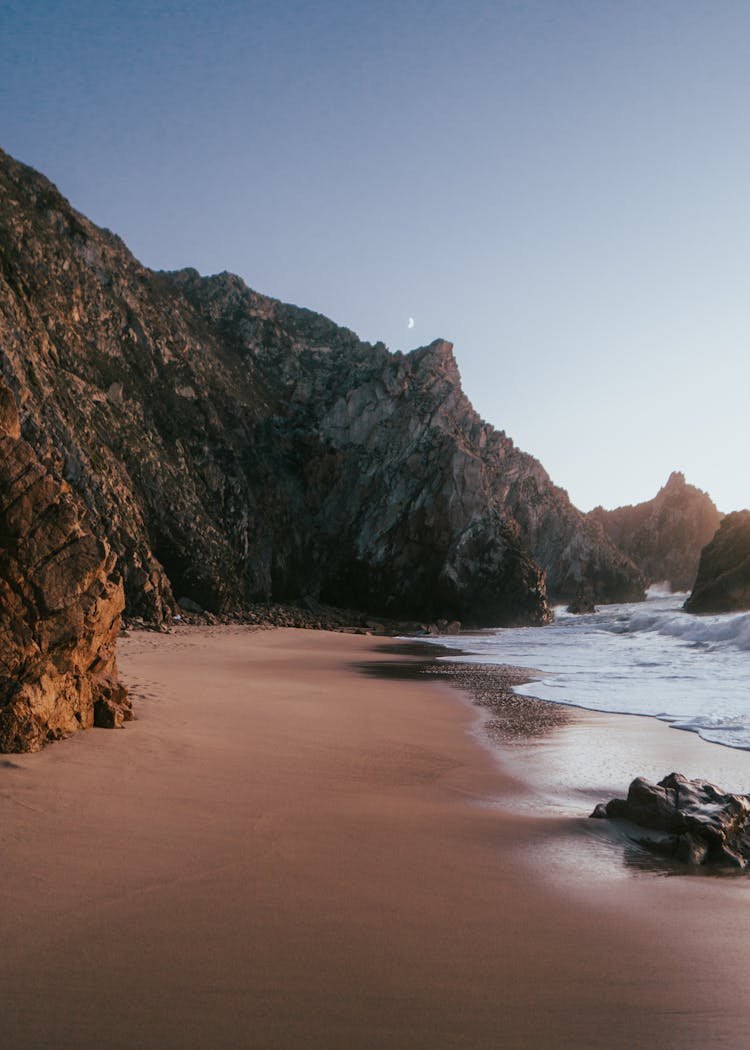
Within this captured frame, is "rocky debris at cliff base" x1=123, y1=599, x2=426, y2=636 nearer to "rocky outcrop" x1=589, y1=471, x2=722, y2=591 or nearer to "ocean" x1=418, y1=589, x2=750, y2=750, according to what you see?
"ocean" x1=418, y1=589, x2=750, y2=750

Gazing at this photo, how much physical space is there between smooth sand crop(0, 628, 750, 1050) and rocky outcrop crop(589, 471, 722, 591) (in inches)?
4258

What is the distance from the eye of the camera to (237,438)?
4003 cm

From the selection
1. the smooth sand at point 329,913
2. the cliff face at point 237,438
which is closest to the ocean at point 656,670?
the smooth sand at point 329,913

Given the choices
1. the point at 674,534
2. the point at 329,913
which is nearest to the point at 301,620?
the point at 329,913

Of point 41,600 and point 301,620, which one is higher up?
point 41,600

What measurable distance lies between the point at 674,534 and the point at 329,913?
388 feet

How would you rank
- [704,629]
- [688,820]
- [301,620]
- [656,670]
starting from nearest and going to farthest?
[688,820] → [656,670] → [704,629] → [301,620]

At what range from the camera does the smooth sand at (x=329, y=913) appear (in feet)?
6.51

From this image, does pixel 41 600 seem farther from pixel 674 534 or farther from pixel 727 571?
pixel 674 534

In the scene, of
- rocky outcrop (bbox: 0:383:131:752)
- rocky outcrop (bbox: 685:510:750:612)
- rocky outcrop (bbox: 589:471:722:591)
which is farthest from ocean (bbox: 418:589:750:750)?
rocky outcrop (bbox: 589:471:722:591)

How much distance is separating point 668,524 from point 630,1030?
119 metres

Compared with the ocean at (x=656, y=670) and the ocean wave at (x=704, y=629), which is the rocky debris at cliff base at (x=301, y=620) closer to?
the ocean at (x=656, y=670)

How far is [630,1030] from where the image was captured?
6.61 feet

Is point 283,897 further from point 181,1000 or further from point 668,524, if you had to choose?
point 668,524
